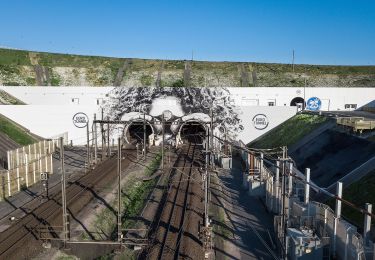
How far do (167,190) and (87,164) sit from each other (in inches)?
355

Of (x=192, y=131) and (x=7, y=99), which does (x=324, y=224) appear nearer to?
(x=192, y=131)

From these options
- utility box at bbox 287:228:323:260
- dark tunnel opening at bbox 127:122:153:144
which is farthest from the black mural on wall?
utility box at bbox 287:228:323:260

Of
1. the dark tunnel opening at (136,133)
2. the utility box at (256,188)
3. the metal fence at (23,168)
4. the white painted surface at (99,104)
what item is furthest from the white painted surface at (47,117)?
the utility box at (256,188)

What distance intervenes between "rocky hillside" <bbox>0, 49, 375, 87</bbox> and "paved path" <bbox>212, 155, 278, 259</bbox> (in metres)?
29.3

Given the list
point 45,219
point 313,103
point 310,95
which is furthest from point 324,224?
point 310,95

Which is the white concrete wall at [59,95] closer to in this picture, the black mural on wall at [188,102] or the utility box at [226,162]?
the black mural on wall at [188,102]

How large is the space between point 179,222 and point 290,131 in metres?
21.3

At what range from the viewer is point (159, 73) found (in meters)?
58.1

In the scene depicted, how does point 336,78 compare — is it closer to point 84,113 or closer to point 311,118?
point 311,118

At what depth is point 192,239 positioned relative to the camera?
1775cm

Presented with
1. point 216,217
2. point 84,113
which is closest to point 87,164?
point 84,113

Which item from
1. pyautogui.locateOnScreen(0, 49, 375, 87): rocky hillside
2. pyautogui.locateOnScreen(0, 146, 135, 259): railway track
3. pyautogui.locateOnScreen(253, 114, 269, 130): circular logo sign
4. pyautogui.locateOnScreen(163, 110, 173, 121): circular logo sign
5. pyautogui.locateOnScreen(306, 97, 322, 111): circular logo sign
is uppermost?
pyautogui.locateOnScreen(0, 49, 375, 87): rocky hillside

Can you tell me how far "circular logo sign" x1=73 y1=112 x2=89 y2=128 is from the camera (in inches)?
1708

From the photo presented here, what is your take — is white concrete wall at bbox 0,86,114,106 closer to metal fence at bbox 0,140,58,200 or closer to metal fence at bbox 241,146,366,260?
metal fence at bbox 0,140,58,200
